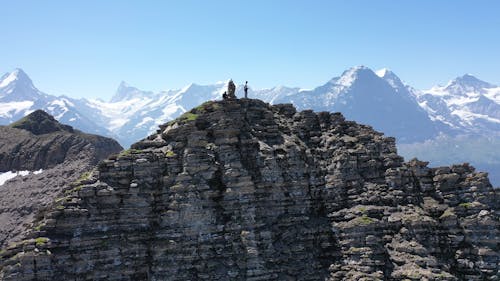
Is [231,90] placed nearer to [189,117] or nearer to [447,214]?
[189,117]

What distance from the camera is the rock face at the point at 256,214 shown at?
5975 cm

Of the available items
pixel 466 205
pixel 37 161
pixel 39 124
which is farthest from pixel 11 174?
pixel 466 205

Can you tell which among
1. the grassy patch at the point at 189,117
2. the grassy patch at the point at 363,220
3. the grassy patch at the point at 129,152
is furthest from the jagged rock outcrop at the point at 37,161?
the grassy patch at the point at 363,220

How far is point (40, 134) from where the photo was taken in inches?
6816

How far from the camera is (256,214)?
215 ft

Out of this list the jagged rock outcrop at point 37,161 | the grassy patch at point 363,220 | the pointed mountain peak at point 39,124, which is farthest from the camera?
the pointed mountain peak at point 39,124

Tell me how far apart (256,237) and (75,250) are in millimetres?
23650

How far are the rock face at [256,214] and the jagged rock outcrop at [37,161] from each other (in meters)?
55.0

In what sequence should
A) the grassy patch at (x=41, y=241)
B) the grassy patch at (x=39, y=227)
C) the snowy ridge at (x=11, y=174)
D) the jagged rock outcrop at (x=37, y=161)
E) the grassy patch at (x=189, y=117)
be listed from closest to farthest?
the grassy patch at (x=41, y=241) < the grassy patch at (x=39, y=227) < the grassy patch at (x=189, y=117) < the jagged rock outcrop at (x=37, y=161) < the snowy ridge at (x=11, y=174)

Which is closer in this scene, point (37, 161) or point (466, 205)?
point (466, 205)

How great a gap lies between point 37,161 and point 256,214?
109 metres

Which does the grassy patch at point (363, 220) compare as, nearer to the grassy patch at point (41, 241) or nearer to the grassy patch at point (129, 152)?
the grassy patch at point (129, 152)

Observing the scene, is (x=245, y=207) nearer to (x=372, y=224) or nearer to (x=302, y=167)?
(x=302, y=167)

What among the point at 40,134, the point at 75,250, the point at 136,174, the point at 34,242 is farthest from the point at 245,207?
the point at 40,134
